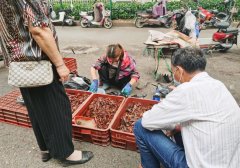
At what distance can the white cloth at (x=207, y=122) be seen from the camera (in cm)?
184

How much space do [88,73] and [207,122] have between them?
4232mm

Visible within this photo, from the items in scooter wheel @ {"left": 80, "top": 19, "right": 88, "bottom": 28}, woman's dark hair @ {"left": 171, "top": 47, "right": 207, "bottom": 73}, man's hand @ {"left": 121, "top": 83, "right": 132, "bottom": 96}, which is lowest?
man's hand @ {"left": 121, "top": 83, "right": 132, "bottom": 96}

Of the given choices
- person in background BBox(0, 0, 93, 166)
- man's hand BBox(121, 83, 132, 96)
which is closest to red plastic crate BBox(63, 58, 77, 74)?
Result: man's hand BBox(121, 83, 132, 96)

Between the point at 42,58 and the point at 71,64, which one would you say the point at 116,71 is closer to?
the point at 71,64

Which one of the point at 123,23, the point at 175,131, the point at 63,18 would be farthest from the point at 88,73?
the point at 63,18

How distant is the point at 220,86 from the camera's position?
6.33 ft

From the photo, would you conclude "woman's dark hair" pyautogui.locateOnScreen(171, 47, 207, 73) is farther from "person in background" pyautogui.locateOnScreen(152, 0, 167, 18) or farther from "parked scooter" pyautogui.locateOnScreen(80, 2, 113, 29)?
"parked scooter" pyautogui.locateOnScreen(80, 2, 113, 29)

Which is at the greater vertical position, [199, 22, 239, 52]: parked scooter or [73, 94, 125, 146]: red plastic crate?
[199, 22, 239, 52]: parked scooter

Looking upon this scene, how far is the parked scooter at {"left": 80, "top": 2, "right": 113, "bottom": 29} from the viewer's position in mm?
11430

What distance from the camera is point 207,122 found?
184 cm

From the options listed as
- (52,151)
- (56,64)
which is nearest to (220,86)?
(56,64)

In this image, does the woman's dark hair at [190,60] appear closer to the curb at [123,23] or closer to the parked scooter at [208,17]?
the parked scooter at [208,17]

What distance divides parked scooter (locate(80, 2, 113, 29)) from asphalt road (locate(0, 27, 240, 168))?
13.2 inches

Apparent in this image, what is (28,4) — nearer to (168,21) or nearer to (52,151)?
(52,151)
